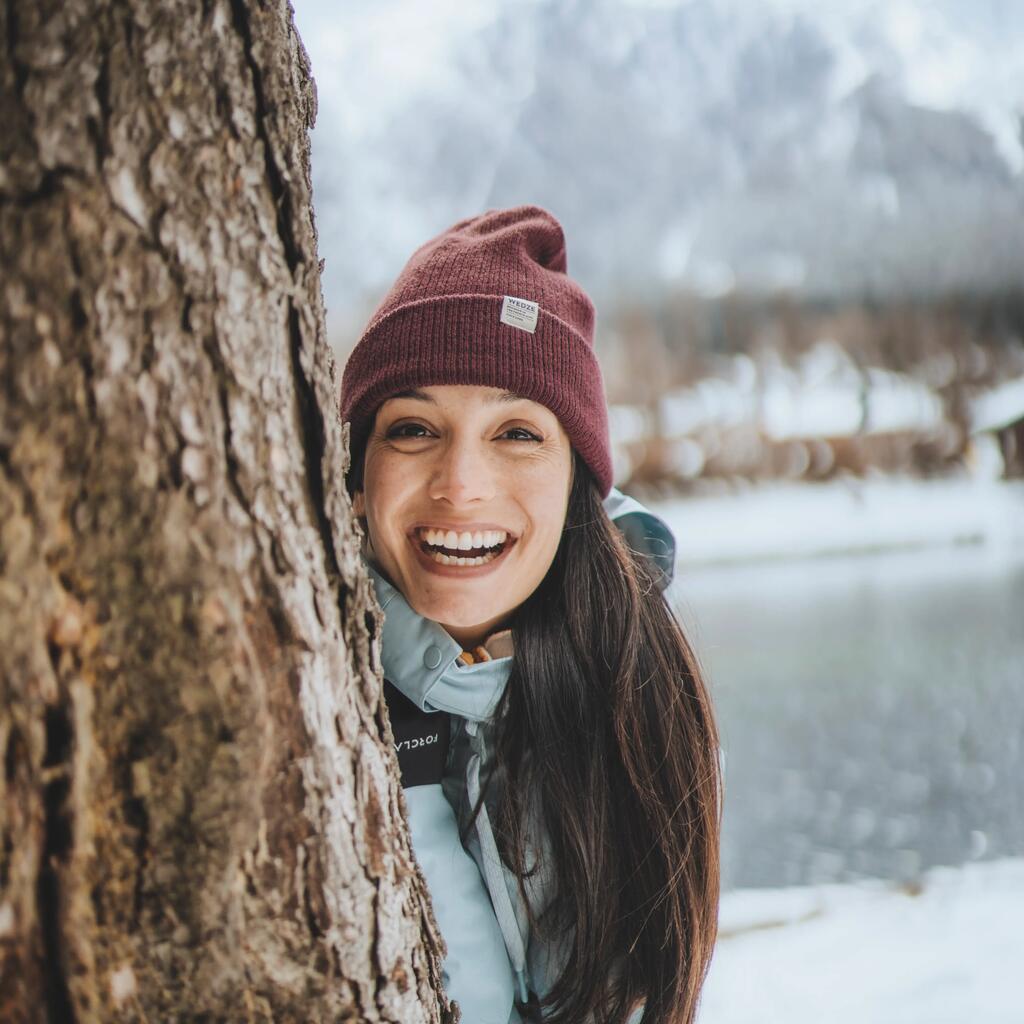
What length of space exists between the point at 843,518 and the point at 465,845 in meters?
11.6

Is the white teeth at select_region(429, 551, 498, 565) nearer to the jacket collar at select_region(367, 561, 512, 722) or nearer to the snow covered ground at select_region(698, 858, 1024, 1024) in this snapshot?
the jacket collar at select_region(367, 561, 512, 722)

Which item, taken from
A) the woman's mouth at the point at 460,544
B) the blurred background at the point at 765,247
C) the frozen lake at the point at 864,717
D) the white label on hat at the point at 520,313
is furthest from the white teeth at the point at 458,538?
the blurred background at the point at 765,247

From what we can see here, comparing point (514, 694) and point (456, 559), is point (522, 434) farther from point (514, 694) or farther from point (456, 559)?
point (514, 694)

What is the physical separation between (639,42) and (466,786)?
35.2 ft

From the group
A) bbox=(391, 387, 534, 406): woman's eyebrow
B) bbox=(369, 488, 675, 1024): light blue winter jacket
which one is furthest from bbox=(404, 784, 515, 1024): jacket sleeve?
bbox=(391, 387, 534, 406): woman's eyebrow

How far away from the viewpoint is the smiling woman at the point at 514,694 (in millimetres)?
1011

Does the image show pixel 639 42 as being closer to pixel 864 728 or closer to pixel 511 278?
pixel 864 728

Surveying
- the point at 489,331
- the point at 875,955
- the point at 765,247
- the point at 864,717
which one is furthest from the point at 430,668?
the point at 765,247

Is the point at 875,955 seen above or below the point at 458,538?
below

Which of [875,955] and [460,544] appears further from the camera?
[875,955]

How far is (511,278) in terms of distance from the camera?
3.58 ft

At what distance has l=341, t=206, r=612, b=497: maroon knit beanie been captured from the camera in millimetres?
1044

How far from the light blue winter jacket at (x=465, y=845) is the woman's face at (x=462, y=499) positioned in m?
0.05

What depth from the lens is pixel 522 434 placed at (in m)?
1.09
